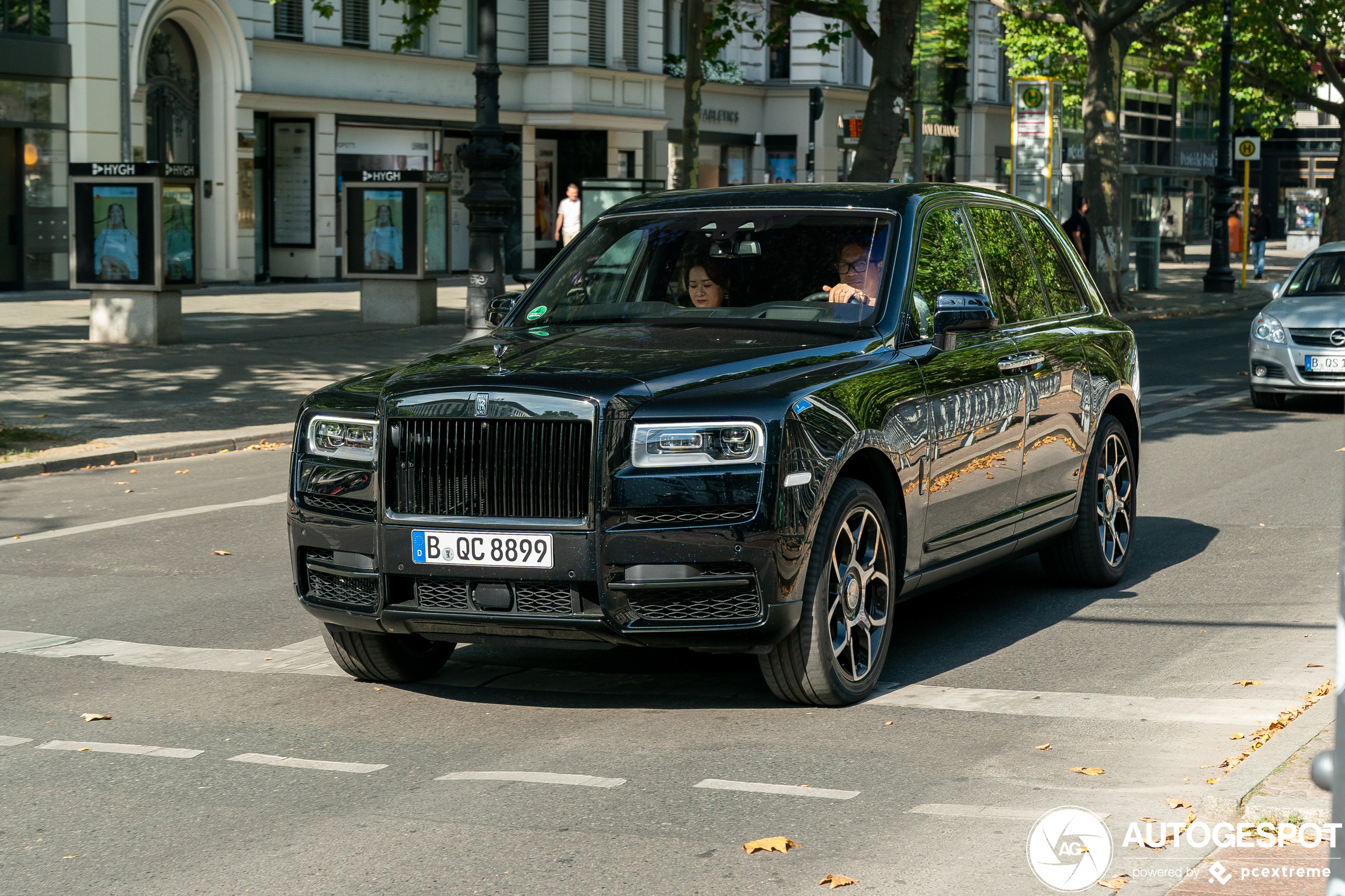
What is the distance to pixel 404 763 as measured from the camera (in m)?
5.52

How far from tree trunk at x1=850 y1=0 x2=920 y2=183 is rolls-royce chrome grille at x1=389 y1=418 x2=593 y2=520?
65.2 ft

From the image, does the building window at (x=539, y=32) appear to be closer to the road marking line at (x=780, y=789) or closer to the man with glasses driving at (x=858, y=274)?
the man with glasses driving at (x=858, y=274)

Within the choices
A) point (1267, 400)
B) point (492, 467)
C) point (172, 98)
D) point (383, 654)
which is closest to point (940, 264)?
point (492, 467)

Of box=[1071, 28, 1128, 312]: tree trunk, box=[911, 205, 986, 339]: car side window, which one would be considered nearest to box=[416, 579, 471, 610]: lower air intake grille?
box=[911, 205, 986, 339]: car side window

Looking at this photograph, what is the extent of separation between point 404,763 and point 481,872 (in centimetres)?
109

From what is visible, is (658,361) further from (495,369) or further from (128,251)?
(128,251)

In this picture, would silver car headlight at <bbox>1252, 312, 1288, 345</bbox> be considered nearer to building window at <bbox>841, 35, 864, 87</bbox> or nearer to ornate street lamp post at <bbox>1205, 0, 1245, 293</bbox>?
ornate street lamp post at <bbox>1205, 0, 1245, 293</bbox>

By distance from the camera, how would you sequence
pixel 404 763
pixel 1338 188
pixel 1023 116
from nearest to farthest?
pixel 404 763 → pixel 1023 116 → pixel 1338 188

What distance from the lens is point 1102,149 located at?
33.4 meters

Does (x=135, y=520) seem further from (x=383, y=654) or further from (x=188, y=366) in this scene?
(x=188, y=366)

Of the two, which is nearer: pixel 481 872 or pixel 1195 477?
pixel 481 872

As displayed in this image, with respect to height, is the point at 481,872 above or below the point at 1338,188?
below

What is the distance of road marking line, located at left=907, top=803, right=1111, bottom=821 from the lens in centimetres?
494

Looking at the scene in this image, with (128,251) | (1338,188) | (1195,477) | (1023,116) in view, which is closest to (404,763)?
A: (1195,477)
